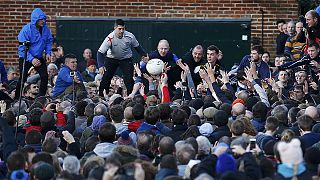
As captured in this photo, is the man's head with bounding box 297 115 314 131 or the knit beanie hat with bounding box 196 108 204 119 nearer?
the man's head with bounding box 297 115 314 131

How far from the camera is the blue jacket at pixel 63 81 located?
67.5 feet

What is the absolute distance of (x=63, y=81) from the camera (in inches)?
813

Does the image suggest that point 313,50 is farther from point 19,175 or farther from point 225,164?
point 19,175

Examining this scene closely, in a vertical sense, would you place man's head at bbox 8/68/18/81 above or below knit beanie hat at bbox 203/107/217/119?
above

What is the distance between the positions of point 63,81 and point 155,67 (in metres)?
1.81

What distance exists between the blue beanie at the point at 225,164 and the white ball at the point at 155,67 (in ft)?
30.5

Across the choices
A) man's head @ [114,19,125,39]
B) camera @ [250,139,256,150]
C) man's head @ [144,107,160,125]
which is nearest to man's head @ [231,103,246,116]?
man's head @ [144,107,160,125]

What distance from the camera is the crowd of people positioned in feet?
35.9

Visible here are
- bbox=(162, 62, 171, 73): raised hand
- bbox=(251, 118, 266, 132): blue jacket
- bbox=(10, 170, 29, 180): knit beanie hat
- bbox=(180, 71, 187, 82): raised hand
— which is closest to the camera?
bbox=(10, 170, 29, 180): knit beanie hat

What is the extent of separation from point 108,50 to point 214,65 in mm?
1950

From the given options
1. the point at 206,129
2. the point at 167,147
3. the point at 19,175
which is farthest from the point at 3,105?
the point at 19,175

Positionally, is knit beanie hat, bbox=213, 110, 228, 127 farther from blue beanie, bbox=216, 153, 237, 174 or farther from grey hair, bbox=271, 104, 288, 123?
blue beanie, bbox=216, 153, 237, 174

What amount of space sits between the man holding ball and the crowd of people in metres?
0.02

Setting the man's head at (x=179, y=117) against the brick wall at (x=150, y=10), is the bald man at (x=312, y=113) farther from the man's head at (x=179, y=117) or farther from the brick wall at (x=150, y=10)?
the brick wall at (x=150, y=10)
